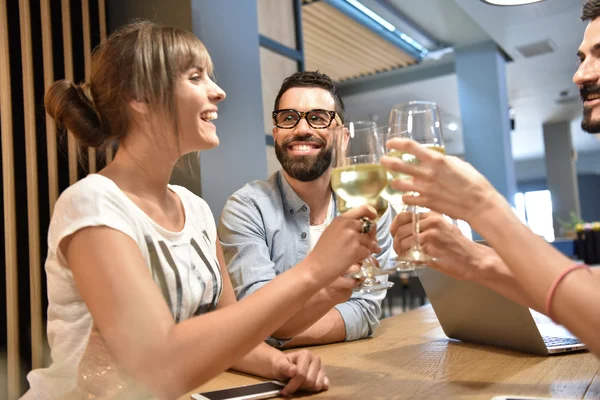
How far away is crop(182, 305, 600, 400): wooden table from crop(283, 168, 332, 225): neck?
0.63m

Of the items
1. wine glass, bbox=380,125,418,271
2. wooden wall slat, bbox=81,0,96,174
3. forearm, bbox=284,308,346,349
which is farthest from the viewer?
wooden wall slat, bbox=81,0,96,174

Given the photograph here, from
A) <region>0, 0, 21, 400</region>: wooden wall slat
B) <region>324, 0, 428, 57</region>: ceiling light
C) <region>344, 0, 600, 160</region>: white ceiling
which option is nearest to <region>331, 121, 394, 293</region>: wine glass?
<region>0, 0, 21, 400</region>: wooden wall slat

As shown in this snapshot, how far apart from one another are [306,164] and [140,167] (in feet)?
2.80

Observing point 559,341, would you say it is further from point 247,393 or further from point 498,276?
point 247,393

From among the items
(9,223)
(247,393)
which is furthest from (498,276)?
(9,223)

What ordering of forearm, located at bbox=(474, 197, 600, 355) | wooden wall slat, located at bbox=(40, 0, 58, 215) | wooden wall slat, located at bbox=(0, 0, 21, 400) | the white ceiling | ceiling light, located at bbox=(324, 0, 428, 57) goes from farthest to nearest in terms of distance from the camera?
the white ceiling < ceiling light, located at bbox=(324, 0, 428, 57) < wooden wall slat, located at bbox=(40, 0, 58, 215) < wooden wall slat, located at bbox=(0, 0, 21, 400) < forearm, located at bbox=(474, 197, 600, 355)

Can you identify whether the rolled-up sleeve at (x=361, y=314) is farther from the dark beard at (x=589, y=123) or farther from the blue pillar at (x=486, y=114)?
the blue pillar at (x=486, y=114)

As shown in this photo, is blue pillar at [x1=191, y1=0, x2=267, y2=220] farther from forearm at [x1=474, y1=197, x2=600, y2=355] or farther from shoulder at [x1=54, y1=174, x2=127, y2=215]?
forearm at [x1=474, y1=197, x2=600, y2=355]

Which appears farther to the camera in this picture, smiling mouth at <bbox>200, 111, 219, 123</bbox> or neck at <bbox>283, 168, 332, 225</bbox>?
neck at <bbox>283, 168, 332, 225</bbox>

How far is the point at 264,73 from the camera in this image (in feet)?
9.86

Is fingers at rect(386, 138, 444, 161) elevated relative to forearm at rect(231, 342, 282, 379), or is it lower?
elevated

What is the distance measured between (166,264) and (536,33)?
19.4ft

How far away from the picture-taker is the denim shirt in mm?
1662

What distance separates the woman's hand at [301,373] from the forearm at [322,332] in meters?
0.45
